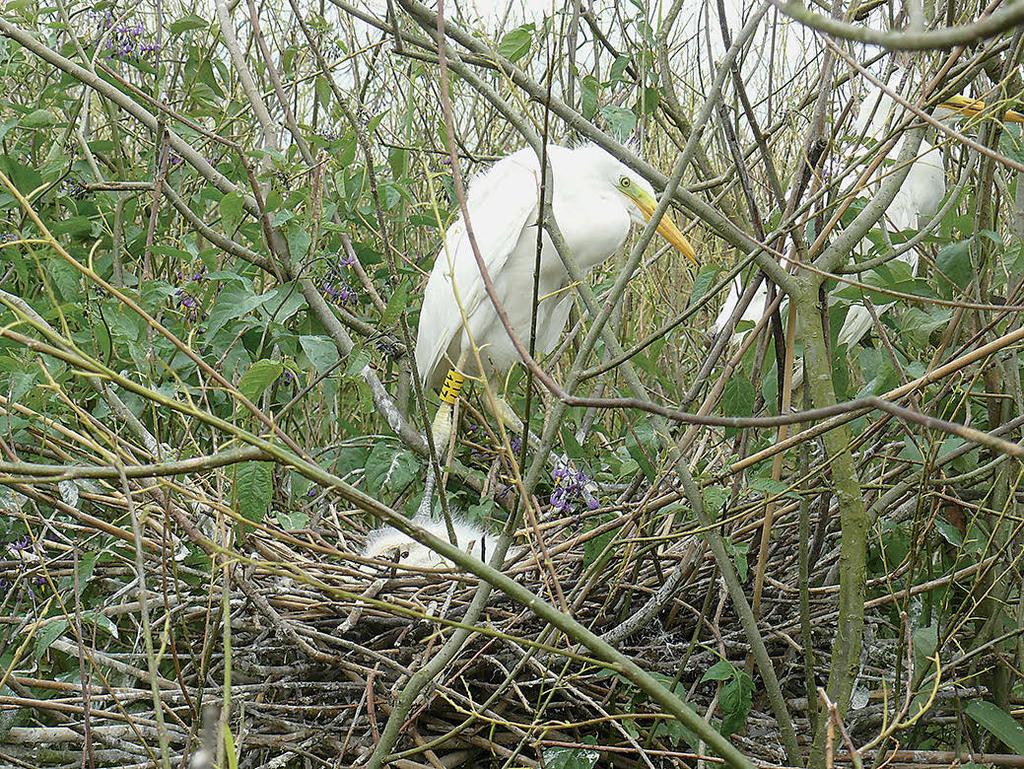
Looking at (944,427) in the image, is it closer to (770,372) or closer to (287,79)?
(770,372)

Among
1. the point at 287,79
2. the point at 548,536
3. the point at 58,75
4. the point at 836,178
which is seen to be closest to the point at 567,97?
the point at 287,79

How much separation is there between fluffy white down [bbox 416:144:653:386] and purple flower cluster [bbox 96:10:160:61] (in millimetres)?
837

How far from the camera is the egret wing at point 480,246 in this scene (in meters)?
2.92

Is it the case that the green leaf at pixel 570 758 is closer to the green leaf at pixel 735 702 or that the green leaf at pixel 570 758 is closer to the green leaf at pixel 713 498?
the green leaf at pixel 735 702

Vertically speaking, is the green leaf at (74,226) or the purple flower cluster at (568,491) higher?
the green leaf at (74,226)

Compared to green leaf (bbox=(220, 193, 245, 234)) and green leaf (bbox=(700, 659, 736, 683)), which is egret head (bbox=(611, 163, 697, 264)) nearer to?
green leaf (bbox=(220, 193, 245, 234))

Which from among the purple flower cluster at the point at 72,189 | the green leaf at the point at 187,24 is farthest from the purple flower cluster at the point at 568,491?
the purple flower cluster at the point at 72,189

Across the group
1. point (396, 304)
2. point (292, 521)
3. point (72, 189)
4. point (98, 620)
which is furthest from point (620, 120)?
point (72, 189)

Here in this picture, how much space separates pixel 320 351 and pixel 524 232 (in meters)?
1.29

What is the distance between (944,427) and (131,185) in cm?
182

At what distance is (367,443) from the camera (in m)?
2.47

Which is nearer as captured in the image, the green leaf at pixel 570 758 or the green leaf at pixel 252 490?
the green leaf at pixel 252 490

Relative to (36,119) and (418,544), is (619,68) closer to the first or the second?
(418,544)

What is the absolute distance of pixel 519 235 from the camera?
117 inches
